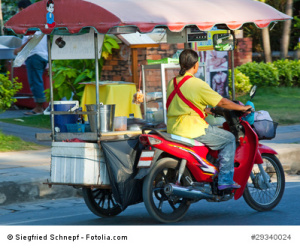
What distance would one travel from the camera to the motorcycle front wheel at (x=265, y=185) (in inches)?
285

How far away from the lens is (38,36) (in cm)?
743

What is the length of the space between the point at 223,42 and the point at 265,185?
2094 mm

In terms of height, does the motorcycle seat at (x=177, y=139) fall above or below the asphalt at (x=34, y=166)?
above

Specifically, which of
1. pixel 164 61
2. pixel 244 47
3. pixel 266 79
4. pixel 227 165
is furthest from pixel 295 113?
pixel 227 165

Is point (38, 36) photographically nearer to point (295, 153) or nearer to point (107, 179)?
point (107, 179)

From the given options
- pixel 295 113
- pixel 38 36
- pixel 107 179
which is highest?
pixel 38 36

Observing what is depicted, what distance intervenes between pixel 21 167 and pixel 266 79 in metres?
10.5

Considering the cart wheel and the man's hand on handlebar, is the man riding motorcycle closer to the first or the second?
the man's hand on handlebar

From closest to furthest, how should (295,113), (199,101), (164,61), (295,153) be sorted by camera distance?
1. (199,101)
2. (164,61)
3. (295,153)
4. (295,113)

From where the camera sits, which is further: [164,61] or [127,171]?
[164,61]

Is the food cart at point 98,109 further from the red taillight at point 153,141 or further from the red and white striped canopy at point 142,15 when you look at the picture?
the red taillight at point 153,141

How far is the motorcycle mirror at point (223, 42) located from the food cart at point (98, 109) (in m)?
1.03

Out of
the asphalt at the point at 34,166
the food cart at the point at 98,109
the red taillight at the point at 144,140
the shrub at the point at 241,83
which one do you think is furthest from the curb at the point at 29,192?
the shrub at the point at 241,83

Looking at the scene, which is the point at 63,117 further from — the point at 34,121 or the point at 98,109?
the point at 34,121
